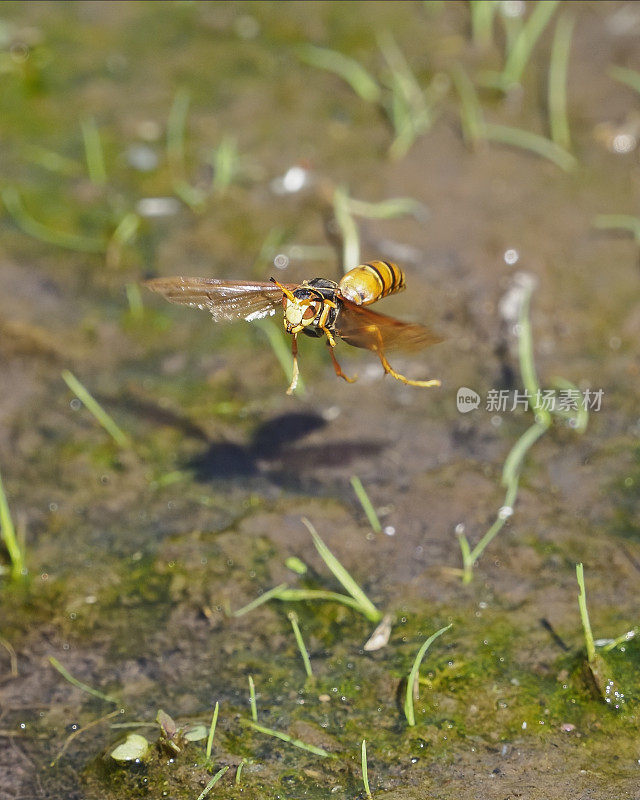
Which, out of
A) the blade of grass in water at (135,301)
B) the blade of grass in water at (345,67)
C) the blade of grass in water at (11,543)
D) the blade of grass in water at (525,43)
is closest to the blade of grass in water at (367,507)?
the blade of grass in water at (11,543)

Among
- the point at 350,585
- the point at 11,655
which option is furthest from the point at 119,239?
the point at 350,585

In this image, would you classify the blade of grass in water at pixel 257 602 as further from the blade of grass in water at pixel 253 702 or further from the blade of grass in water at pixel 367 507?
the blade of grass in water at pixel 367 507

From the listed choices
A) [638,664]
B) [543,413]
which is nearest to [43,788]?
[638,664]

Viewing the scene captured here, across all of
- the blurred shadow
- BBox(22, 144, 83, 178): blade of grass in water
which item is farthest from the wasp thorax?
BBox(22, 144, 83, 178): blade of grass in water

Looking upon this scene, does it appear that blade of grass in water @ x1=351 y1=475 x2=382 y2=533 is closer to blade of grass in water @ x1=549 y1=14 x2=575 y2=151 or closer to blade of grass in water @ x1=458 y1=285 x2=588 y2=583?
blade of grass in water @ x1=458 y1=285 x2=588 y2=583

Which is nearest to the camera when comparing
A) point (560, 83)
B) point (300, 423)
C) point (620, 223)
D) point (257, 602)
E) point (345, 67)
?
point (257, 602)

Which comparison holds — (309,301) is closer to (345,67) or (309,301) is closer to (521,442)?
(521,442)

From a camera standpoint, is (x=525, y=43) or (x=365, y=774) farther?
(x=525, y=43)

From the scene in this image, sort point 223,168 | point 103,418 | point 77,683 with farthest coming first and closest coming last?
point 223,168 → point 103,418 → point 77,683
